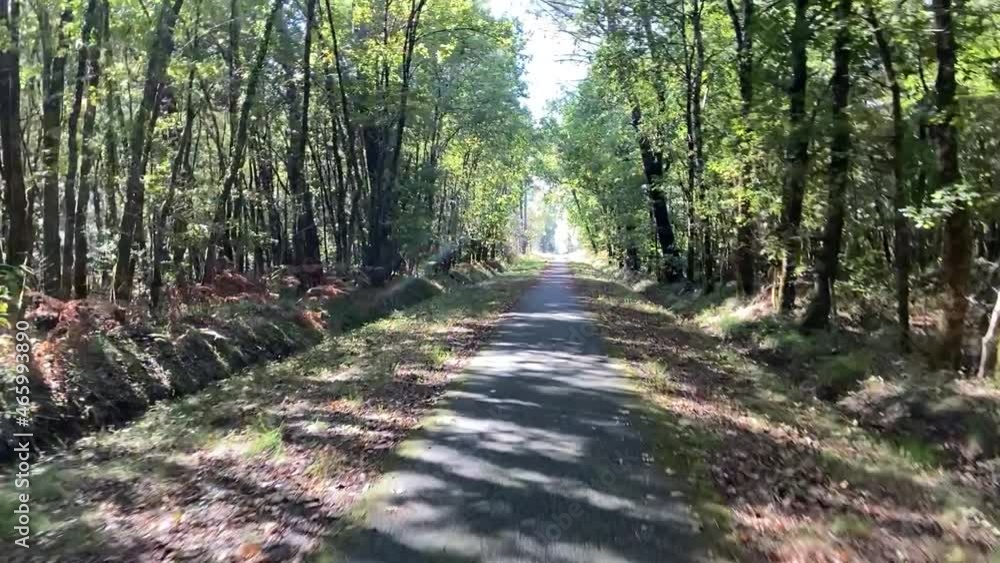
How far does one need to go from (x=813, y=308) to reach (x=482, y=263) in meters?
46.1

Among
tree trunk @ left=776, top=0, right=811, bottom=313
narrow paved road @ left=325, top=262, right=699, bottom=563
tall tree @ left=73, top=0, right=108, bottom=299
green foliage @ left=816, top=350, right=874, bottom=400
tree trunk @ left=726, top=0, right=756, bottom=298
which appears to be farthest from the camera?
tree trunk @ left=726, top=0, right=756, bottom=298

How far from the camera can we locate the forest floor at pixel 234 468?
541cm

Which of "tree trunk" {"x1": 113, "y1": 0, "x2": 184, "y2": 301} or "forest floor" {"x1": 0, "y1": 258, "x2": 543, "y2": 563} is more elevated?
"tree trunk" {"x1": 113, "y1": 0, "x2": 184, "y2": 301}

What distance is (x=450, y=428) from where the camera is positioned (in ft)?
27.8

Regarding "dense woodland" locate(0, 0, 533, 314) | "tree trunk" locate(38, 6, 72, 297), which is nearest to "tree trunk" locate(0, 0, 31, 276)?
"dense woodland" locate(0, 0, 533, 314)

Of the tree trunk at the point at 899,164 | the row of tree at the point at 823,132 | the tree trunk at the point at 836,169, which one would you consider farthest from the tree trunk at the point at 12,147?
the tree trunk at the point at 899,164

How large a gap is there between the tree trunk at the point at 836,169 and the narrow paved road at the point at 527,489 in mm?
5948

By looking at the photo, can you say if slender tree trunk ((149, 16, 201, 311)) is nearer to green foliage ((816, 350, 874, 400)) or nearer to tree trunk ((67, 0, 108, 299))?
tree trunk ((67, 0, 108, 299))

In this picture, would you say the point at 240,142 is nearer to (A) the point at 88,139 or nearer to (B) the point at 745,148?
(A) the point at 88,139

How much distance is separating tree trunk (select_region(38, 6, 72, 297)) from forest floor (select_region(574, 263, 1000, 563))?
10.6 meters

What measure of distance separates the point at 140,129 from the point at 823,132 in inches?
481

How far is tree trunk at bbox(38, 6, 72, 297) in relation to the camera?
1402 cm

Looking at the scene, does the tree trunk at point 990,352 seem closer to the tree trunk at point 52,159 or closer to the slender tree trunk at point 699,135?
the slender tree trunk at point 699,135

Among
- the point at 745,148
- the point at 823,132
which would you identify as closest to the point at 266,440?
the point at 823,132
